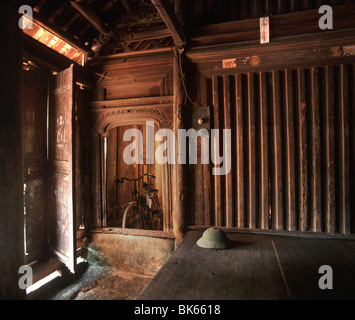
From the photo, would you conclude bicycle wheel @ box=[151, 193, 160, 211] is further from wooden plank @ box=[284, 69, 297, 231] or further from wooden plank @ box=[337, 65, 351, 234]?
wooden plank @ box=[337, 65, 351, 234]

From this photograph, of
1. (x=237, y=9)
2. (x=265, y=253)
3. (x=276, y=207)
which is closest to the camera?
(x=265, y=253)

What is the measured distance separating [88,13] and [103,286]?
494 cm

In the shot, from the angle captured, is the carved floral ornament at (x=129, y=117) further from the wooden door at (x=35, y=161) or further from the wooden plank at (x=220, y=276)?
the wooden plank at (x=220, y=276)

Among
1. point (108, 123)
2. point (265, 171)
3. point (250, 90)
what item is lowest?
point (265, 171)

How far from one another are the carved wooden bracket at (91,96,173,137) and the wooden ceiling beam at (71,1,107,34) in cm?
144

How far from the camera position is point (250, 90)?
12.1 feet

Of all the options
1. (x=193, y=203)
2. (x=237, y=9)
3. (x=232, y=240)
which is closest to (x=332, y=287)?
(x=232, y=240)

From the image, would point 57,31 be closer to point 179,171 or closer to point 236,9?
point 236,9

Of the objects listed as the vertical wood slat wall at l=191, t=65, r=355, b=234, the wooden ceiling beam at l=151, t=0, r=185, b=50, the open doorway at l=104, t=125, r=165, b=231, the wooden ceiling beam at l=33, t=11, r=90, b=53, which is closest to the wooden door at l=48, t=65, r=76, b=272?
the wooden ceiling beam at l=33, t=11, r=90, b=53

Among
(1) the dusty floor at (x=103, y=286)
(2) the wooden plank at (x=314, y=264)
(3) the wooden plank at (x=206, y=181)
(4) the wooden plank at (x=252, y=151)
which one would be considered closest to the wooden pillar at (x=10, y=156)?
(1) the dusty floor at (x=103, y=286)

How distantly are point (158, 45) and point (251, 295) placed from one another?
176 inches

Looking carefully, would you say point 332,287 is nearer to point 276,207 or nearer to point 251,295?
point 251,295

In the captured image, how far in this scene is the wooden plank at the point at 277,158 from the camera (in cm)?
357

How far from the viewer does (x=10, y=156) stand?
2.03 meters
